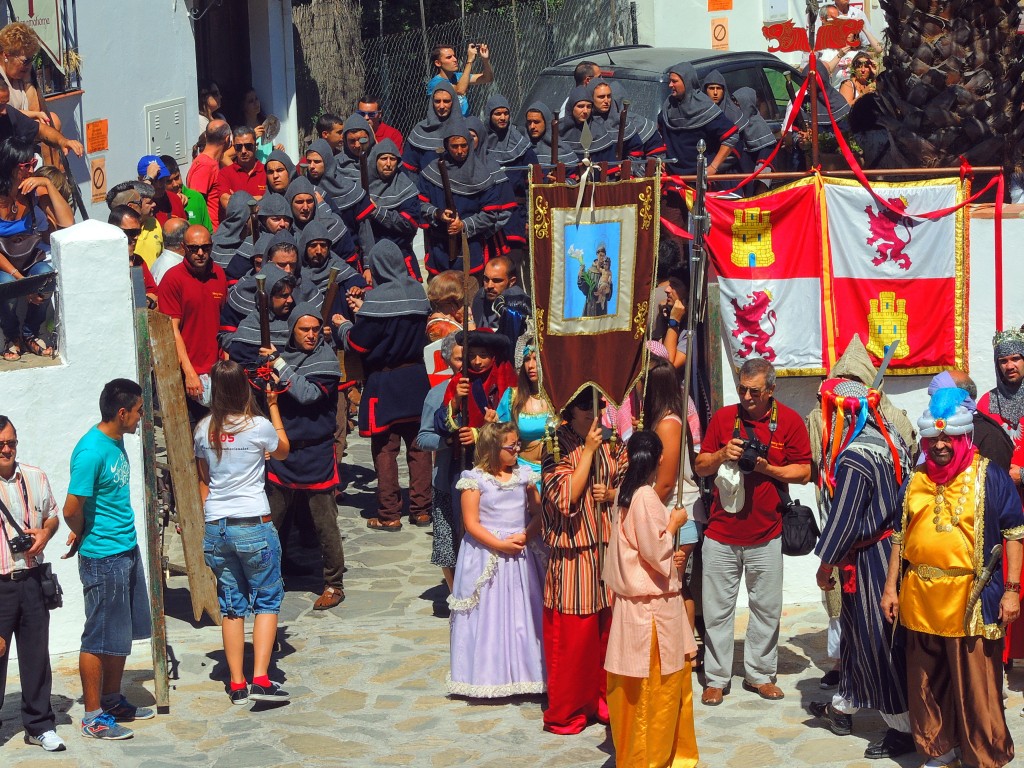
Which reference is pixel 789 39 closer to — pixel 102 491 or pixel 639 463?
pixel 639 463

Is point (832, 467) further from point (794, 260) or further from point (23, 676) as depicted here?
point (23, 676)

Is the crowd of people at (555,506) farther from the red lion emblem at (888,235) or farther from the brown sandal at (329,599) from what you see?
the red lion emblem at (888,235)

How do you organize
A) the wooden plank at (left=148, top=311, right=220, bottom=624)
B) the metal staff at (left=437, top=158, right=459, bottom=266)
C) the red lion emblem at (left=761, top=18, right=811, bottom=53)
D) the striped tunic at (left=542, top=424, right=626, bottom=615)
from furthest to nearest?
the red lion emblem at (left=761, top=18, right=811, bottom=53), the metal staff at (left=437, top=158, right=459, bottom=266), the wooden plank at (left=148, top=311, right=220, bottom=624), the striped tunic at (left=542, top=424, right=626, bottom=615)

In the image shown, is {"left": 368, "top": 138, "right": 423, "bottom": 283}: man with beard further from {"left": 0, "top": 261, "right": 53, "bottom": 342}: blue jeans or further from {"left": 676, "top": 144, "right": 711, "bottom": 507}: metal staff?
{"left": 676, "top": 144, "right": 711, "bottom": 507}: metal staff

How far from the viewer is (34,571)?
7.86 metres

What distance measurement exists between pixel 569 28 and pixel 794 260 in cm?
1313

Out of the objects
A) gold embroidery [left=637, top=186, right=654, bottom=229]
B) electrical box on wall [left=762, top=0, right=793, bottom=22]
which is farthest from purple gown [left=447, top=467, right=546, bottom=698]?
electrical box on wall [left=762, top=0, right=793, bottom=22]

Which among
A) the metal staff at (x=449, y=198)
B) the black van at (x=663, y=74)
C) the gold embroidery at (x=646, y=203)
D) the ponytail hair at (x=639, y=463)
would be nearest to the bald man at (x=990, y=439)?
the gold embroidery at (x=646, y=203)

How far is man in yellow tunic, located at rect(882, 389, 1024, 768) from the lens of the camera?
7.35 meters

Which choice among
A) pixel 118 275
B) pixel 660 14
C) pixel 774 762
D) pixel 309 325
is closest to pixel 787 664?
pixel 774 762

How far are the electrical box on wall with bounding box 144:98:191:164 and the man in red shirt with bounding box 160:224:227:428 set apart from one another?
6.35 m

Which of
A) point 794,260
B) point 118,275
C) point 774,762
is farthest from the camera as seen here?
point 794,260

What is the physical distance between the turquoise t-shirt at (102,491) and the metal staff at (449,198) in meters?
4.87

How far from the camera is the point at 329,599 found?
10023 millimetres
